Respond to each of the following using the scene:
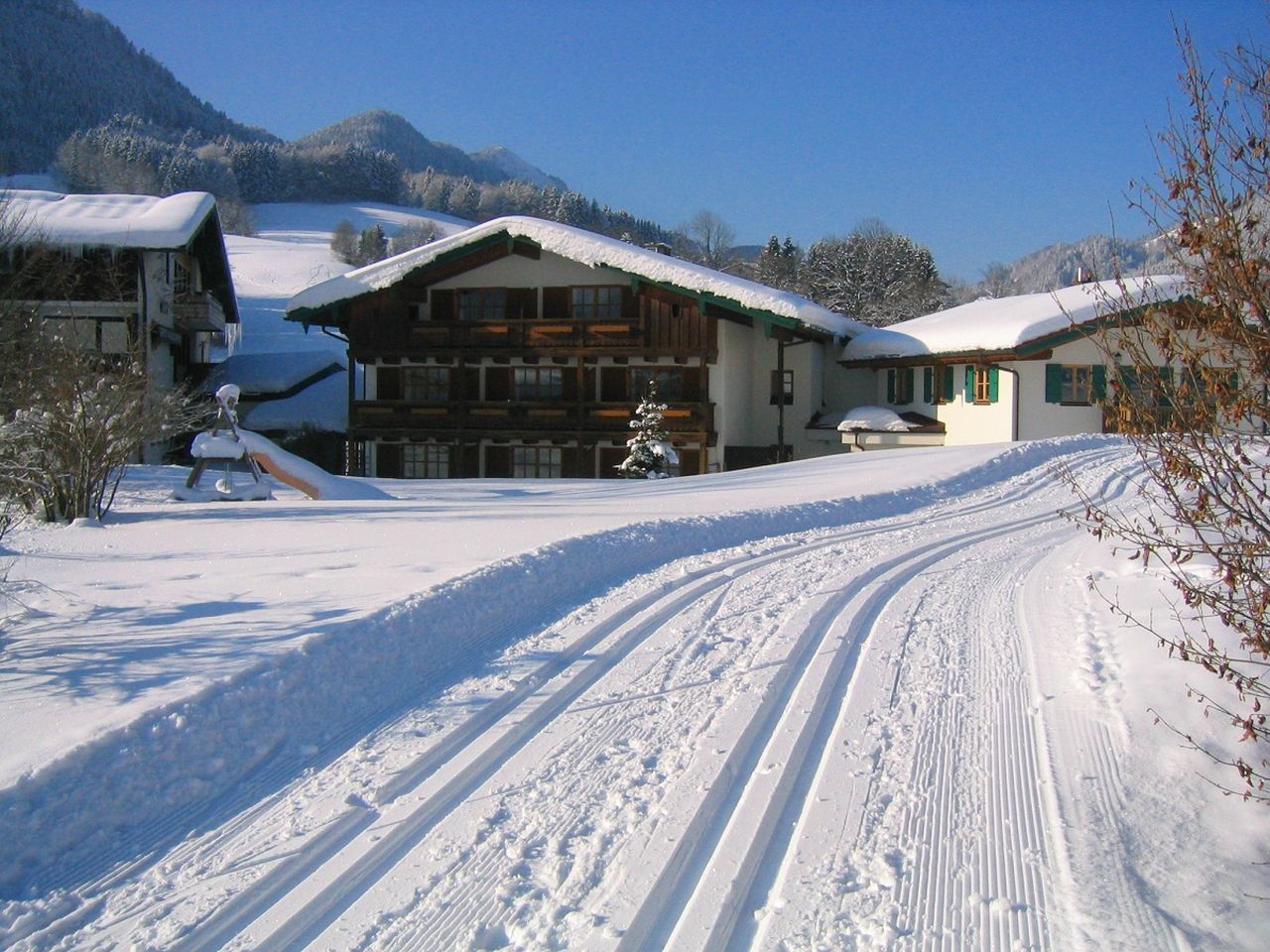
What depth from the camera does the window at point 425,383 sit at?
96.3 ft

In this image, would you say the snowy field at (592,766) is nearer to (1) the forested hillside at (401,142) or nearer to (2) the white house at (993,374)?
(2) the white house at (993,374)

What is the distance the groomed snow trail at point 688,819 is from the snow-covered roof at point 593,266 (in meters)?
19.2

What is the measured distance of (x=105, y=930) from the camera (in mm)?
3279

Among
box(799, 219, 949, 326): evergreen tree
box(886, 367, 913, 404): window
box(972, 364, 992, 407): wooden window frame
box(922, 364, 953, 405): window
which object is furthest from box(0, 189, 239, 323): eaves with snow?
box(799, 219, 949, 326): evergreen tree

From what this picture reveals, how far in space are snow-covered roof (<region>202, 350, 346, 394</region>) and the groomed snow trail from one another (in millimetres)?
32699

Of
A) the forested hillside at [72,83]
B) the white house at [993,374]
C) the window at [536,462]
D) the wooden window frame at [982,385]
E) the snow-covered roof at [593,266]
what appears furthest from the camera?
the forested hillside at [72,83]

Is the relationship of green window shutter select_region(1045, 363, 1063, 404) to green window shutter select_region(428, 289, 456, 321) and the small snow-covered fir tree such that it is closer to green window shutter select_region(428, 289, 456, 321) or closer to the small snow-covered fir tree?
the small snow-covered fir tree

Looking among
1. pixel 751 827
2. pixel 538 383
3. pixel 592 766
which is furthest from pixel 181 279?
pixel 751 827

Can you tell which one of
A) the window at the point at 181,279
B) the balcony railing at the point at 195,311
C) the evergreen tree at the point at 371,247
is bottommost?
the balcony railing at the point at 195,311

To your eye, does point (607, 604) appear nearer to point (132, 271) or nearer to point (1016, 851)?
point (1016, 851)

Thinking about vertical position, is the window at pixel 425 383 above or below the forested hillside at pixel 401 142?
below

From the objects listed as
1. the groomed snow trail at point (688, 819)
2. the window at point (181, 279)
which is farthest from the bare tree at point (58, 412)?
the window at point (181, 279)

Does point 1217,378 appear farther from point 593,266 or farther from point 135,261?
point 135,261

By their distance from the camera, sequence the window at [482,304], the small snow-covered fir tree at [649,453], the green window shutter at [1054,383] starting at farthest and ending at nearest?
the window at [482,304], the green window shutter at [1054,383], the small snow-covered fir tree at [649,453]
